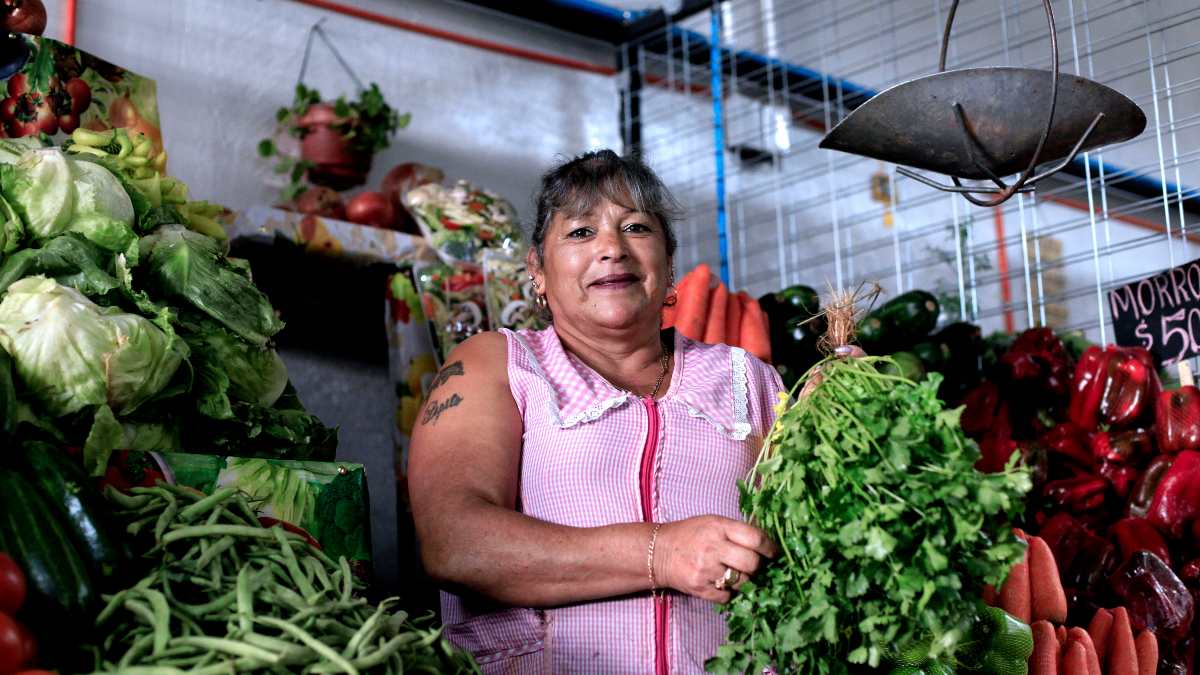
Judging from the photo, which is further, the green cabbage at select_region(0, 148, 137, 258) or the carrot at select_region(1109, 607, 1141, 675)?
the carrot at select_region(1109, 607, 1141, 675)

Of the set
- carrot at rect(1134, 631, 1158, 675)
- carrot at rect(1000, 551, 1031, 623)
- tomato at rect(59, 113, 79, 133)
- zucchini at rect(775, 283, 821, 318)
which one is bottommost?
carrot at rect(1134, 631, 1158, 675)

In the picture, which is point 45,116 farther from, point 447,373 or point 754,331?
point 754,331

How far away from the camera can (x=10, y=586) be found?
4.11ft

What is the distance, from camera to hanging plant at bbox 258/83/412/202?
11.9 ft

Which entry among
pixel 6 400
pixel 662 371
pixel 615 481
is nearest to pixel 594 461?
pixel 615 481

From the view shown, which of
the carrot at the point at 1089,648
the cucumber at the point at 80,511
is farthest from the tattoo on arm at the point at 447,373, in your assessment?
the carrot at the point at 1089,648

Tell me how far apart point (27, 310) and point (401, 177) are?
1889 millimetres

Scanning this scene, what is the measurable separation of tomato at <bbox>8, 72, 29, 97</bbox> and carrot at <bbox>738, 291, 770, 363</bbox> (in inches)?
71.6

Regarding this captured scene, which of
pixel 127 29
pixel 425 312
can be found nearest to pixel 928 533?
pixel 425 312

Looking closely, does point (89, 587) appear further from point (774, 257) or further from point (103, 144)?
point (774, 257)

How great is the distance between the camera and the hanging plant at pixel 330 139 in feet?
11.9

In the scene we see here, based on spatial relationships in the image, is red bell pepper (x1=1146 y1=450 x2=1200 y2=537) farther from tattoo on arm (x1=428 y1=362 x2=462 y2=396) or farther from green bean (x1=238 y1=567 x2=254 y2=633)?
green bean (x1=238 y1=567 x2=254 y2=633)

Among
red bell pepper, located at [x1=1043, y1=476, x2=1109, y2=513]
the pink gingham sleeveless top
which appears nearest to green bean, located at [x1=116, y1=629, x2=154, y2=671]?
the pink gingham sleeveless top

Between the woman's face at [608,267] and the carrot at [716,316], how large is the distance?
0.78 metres
